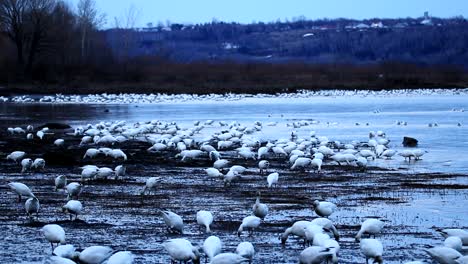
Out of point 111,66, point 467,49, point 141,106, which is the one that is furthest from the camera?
point 467,49

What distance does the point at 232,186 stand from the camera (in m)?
16.4

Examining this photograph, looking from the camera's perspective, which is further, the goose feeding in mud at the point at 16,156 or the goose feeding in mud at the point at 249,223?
the goose feeding in mud at the point at 16,156

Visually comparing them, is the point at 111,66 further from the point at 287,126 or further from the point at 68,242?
the point at 68,242

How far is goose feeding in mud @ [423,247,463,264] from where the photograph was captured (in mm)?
9086

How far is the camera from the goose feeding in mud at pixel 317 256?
9258mm

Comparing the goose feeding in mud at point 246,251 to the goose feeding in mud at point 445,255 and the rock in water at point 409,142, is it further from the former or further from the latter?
the rock in water at point 409,142

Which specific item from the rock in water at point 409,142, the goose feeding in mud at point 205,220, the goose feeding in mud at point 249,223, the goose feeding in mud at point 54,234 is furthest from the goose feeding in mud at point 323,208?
the rock in water at point 409,142

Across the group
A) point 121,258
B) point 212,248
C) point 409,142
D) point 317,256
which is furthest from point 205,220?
point 409,142

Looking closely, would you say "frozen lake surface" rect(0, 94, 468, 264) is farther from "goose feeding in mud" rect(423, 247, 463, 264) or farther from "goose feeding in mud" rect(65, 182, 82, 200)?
"goose feeding in mud" rect(423, 247, 463, 264)

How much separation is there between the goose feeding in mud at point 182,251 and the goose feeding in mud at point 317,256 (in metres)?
1.11

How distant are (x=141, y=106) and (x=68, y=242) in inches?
1538

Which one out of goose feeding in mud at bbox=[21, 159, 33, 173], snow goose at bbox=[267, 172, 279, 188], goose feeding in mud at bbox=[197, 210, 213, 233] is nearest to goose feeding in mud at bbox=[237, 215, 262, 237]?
goose feeding in mud at bbox=[197, 210, 213, 233]

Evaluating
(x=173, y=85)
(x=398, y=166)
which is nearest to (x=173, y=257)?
(x=398, y=166)

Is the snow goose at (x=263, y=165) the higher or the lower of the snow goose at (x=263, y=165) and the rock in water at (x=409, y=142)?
the higher
